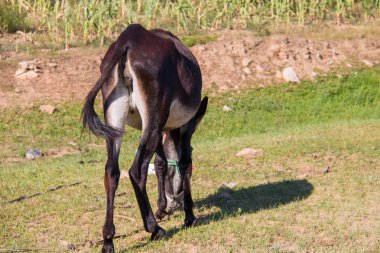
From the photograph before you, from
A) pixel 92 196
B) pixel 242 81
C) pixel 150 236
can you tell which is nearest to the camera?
pixel 150 236

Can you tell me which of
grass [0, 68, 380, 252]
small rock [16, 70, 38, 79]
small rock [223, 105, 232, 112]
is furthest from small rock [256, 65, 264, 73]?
small rock [16, 70, 38, 79]

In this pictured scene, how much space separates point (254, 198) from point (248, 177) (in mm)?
1154

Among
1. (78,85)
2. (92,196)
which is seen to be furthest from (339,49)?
(92,196)

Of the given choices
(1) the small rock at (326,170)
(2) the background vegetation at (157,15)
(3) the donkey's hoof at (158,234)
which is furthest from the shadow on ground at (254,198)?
(2) the background vegetation at (157,15)

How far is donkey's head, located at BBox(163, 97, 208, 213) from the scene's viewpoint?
28.3 feet

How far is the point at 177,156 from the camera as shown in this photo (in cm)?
884

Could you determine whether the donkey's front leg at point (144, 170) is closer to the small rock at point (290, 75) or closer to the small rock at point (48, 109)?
the small rock at point (48, 109)

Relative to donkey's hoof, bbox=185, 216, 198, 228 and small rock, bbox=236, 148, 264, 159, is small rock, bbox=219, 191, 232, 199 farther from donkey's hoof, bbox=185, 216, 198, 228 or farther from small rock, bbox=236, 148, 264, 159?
small rock, bbox=236, 148, 264, 159

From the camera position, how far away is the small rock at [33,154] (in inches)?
504

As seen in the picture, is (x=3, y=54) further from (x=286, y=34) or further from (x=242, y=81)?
(x=286, y=34)

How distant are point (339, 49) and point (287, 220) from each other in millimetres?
10735

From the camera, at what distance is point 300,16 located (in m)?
19.1

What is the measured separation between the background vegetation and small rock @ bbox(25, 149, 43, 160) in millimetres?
4706

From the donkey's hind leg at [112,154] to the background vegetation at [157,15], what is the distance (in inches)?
396
